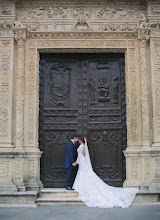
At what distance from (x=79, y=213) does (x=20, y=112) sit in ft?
9.40

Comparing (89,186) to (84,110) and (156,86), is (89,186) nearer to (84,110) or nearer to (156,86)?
(84,110)

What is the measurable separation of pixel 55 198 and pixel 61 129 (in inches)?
70.0

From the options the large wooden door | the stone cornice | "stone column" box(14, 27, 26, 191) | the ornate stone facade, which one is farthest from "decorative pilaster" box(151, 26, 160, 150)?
"stone column" box(14, 27, 26, 191)

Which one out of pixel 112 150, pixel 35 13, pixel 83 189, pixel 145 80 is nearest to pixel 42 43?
pixel 35 13

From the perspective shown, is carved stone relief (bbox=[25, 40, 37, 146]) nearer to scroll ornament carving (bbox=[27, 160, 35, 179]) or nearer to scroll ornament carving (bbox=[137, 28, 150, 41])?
scroll ornament carving (bbox=[27, 160, 35, 179])

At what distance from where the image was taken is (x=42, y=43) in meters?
7.96

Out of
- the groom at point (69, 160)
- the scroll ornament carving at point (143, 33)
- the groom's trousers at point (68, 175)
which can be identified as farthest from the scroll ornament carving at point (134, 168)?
the scroll ornament carving at point (143, 33)

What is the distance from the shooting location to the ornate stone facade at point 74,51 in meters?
7.43

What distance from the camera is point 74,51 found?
8094 mm

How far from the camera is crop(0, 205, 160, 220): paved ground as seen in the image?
5.84m

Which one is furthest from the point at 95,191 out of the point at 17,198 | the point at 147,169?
the point at 17,198

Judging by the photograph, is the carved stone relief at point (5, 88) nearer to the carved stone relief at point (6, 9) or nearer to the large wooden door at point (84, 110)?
the carved stone relief at point (6, 9)

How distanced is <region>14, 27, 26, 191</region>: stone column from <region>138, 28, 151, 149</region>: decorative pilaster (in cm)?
298

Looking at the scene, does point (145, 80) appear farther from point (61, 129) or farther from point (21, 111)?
point (21, 111)
